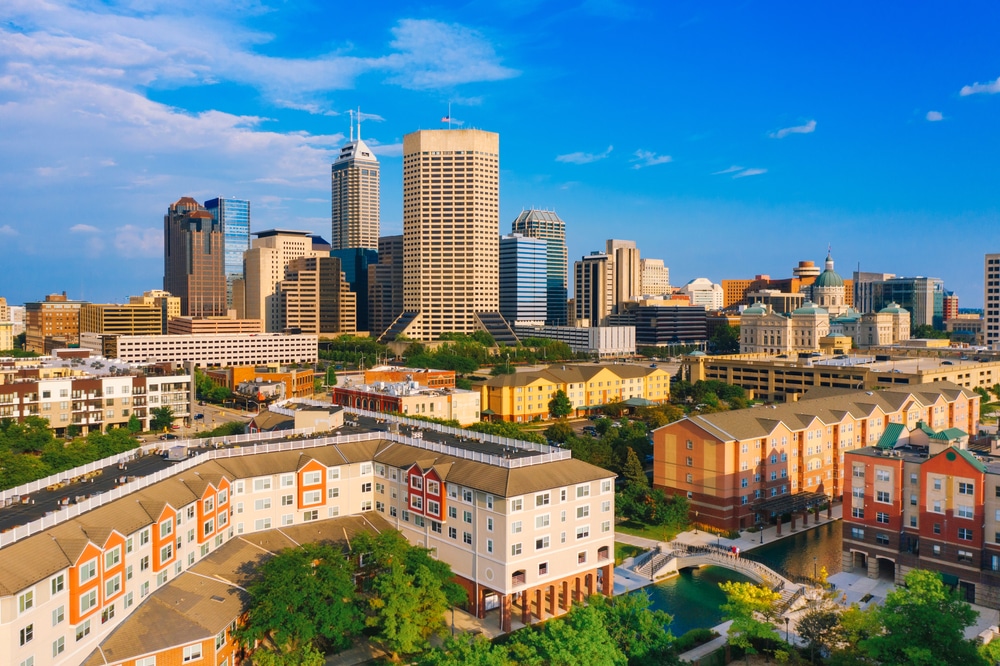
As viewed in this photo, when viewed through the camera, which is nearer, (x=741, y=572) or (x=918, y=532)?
(x=918, y=532)

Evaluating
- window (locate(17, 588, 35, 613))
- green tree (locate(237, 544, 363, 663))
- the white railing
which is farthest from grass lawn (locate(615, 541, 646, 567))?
window (locate(17, 588, 35, 613))

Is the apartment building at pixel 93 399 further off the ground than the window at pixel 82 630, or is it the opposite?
the apartment building at pixel 93 399

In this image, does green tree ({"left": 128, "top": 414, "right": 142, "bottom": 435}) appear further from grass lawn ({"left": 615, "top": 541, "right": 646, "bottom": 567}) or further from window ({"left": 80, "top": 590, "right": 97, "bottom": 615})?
window ({"left": 80, "top": 590, "right": 97, "bottom": 615})

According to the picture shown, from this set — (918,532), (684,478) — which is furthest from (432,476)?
(918,532)

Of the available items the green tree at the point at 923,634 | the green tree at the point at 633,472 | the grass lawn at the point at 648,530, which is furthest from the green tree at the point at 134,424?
the green tree at the point at 923,634

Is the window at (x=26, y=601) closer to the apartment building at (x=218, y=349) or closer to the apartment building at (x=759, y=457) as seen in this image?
the apartment building at (x=759, y=457)

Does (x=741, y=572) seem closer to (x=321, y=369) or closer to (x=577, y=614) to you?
(x=577, y=614)
